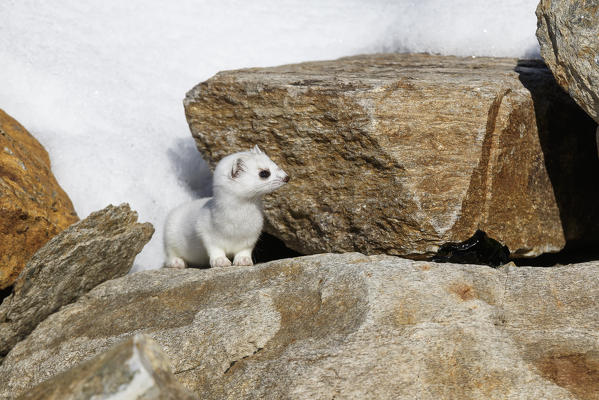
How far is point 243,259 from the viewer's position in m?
5.54

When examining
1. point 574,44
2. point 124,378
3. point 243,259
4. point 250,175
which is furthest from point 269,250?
point 124,378

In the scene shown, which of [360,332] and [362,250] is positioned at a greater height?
[360,332]

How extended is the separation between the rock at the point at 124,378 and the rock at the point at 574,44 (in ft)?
11.4

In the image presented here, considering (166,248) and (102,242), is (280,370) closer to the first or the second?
(102,242)

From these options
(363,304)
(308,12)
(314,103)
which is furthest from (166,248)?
(308,12)

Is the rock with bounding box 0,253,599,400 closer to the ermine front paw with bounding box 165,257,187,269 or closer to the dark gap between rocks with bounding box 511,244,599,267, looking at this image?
the ermine front paw with bounding box 165,257,187,269

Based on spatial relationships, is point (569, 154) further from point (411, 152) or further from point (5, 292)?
point (5, 292)

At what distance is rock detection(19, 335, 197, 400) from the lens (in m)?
2.54

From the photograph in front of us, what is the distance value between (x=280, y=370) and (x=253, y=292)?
89 centimetres

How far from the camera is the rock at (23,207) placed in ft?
16.4

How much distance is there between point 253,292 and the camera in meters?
4.29

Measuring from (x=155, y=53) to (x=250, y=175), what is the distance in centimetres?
381

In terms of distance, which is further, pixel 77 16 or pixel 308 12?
pixel 308 12

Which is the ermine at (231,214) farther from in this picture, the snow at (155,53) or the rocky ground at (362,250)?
the snow at (155,53)
